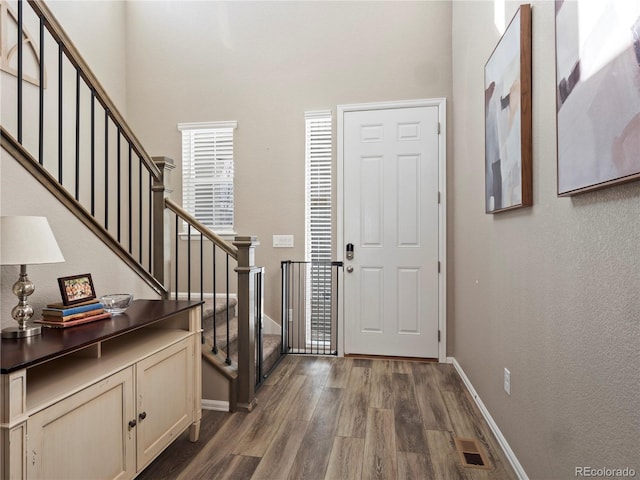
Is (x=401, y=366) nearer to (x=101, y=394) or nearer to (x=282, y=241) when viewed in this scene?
(x=282, y=241)

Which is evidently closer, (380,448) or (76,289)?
(76,289)

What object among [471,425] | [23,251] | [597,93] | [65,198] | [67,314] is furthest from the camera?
[471,425]

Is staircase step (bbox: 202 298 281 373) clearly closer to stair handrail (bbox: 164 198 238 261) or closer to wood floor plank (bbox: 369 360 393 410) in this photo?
stair handrail (bbox: 164 198 238 261)

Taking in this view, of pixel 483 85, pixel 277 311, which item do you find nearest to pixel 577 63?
pixel 483 85

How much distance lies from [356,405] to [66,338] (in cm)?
187

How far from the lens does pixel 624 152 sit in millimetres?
1031

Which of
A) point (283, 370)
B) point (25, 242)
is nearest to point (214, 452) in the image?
point (283, 370)

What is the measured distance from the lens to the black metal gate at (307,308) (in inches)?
151

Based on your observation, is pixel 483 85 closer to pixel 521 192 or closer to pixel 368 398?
pixel 521 192

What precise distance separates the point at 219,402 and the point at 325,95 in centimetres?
291

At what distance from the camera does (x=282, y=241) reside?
3.89 m

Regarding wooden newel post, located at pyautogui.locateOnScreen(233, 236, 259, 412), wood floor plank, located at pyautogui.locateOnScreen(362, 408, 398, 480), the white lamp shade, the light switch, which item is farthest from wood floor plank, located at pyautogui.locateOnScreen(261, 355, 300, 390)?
the white lamp shade

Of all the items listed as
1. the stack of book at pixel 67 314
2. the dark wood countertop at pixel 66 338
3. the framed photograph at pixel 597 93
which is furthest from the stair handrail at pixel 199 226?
the framed photograph at pixel 597 93

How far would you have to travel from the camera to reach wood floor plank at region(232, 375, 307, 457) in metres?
2.12
